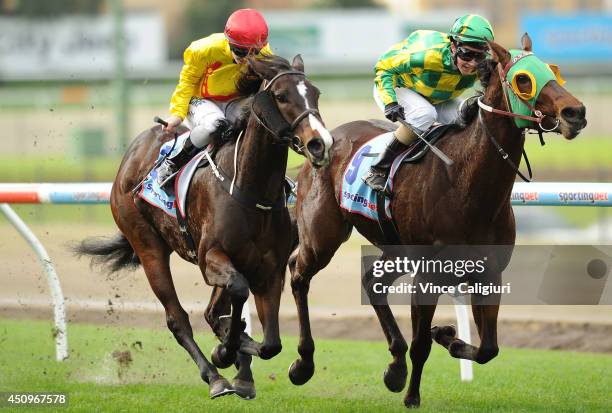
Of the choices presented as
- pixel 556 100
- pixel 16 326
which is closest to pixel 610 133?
pixel 16 326

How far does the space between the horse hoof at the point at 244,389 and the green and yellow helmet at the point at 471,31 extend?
6.97 ft

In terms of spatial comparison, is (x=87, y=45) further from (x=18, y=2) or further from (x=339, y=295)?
(x=339, y=295)

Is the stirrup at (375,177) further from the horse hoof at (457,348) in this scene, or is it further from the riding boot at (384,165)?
the horse hoof at (457,348)

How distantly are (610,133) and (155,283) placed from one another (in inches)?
1070

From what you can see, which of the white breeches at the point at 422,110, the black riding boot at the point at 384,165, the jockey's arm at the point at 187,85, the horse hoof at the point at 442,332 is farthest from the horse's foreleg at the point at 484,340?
the jockey's arm at the point at 187,85

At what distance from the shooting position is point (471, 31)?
5.56 m

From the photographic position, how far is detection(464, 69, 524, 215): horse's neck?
18.1ft

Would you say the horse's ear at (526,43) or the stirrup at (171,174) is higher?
the horse's ear at (526,43)

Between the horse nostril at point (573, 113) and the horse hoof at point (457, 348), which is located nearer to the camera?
the horse nostril at point (573, 113)

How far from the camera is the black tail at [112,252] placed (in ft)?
23.1

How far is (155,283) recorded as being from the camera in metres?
6.43

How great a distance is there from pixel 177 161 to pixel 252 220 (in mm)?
823

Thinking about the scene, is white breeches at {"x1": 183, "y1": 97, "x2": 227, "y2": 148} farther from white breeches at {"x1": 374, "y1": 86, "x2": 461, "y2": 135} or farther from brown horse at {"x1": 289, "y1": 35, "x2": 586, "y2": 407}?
brown horse at {"x1": 289, "y1": 35, "x2": 586, "y2": 407}

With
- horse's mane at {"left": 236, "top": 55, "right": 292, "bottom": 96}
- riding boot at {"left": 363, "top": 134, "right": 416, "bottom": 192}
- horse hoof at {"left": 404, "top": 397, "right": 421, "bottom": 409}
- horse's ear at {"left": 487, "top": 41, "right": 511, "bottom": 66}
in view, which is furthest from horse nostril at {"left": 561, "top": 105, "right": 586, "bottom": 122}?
horse hoof at {"left": 404, "top": 397, "right": 421, "bottom": 409}
